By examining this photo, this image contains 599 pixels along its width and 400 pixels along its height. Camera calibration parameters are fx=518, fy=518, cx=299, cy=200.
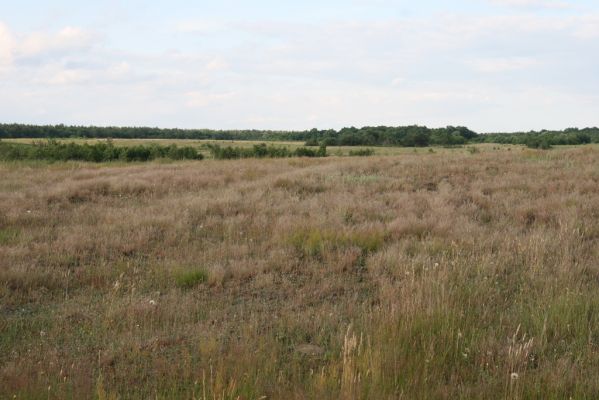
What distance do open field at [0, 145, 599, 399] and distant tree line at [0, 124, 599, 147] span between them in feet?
134

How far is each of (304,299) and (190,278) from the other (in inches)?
63.5

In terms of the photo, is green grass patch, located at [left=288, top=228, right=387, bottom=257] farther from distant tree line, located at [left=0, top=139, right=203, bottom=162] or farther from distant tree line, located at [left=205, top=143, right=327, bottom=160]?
distant tree line, located at [left=205, top=143, right=327, bottom=160]

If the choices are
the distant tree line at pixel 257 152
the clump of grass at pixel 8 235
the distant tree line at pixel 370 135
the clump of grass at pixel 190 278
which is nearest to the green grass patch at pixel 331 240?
the clump of grass at pixel 190 278

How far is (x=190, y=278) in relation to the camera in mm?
6672

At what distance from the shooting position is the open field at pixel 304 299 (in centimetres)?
386

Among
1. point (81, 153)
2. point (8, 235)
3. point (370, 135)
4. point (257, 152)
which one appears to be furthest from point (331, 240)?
point (370, 135)

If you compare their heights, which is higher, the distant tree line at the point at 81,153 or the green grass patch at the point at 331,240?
the distant tree line at the point at 81,153

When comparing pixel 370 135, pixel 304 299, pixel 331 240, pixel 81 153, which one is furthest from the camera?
pixel 370 135

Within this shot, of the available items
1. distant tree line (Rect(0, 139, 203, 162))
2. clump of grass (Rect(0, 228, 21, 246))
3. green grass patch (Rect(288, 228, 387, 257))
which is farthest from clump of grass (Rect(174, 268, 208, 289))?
distant tree line (Rect(0, 139, 203, 162))

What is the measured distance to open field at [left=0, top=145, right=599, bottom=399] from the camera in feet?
12.7

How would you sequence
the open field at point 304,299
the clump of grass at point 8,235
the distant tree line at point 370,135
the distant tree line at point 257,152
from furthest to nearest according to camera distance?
the distant tree line at point 370,135
the distant tree line at point 257,152
the clump of grass at point 8,235
the open field at point 304,299

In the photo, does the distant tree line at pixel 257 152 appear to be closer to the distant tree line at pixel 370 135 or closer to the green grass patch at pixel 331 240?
the distant tree line at pixel 370 135

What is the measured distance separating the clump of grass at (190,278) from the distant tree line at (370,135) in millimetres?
44697

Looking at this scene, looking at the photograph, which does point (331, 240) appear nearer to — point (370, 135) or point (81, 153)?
point (81, 153)
